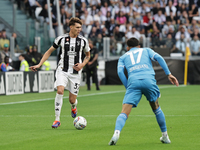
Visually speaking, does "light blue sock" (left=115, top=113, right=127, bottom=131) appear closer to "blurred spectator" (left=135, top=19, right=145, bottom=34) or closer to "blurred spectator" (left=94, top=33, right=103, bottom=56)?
"blurred spectator" (left=94, top=33, right=103, bottom=56)

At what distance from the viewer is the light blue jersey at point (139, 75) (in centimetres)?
709

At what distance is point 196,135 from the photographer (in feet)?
26.7

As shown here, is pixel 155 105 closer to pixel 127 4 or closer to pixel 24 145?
pixel 24 145

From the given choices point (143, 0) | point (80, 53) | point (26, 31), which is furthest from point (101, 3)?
point (80, 53)

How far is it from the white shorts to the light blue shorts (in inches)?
111

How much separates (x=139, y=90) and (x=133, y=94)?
12 centimetres

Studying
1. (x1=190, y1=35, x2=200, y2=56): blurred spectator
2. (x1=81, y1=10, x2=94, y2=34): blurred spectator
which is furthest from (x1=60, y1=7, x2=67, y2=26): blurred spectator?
(x1=190, y1=35, x2=200, y2=56): blurred spectator

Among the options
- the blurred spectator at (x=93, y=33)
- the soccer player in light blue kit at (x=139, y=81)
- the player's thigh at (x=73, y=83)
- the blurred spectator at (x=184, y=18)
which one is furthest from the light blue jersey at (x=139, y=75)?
the blurred spectator at (x=184, y=18)

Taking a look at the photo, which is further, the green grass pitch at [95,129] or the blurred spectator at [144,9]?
the blurred spectator at [144,9]

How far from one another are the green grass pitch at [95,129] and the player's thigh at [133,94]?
0.69 meters

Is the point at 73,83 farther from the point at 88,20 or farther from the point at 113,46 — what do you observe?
the point at 88,20

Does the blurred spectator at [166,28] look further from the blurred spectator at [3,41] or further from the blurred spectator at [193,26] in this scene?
the blurred spectator at [3,41]

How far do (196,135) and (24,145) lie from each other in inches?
121

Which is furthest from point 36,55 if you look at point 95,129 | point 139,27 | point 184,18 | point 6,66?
point 95,129
